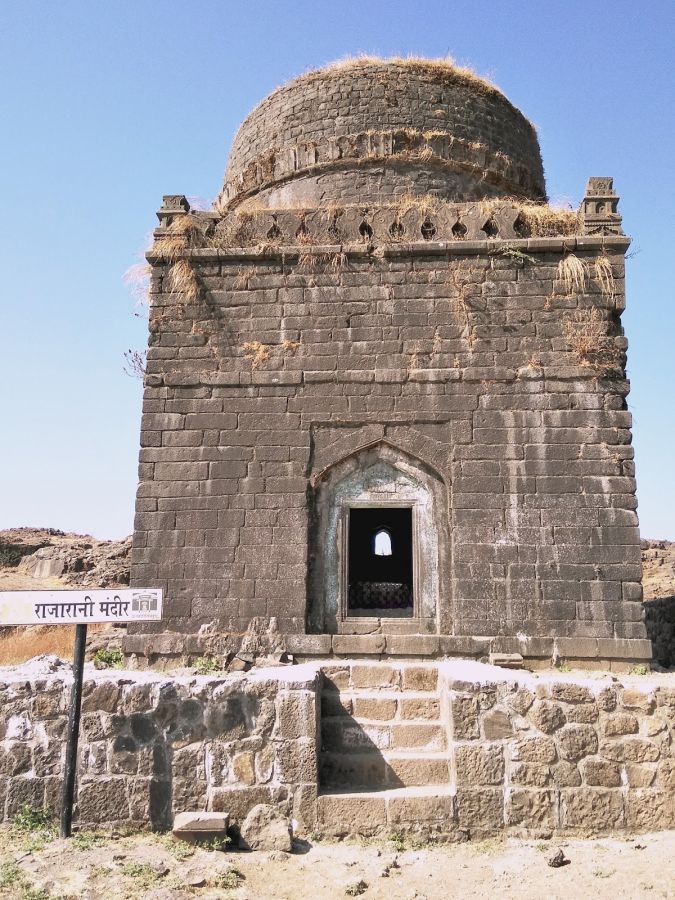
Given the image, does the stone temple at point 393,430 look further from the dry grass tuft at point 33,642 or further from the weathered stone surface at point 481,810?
the dry grass tuft at point 33,642

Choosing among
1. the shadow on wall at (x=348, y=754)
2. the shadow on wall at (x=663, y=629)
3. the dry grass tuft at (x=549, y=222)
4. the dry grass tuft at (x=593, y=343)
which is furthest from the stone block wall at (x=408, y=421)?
the shadow on wall at (x=663, y=629)

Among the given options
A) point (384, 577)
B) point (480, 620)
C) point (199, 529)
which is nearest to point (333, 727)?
point (480, 620)

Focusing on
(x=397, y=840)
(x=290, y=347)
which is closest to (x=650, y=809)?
(x=397, y=840)

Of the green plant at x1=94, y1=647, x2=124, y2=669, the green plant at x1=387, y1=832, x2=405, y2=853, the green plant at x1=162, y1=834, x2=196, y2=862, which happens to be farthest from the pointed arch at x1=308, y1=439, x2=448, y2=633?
the green plant at x1=162, y1=834, x2=196, y2=862

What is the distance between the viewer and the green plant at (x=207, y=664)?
280 inches

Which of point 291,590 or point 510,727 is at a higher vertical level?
point 291,590

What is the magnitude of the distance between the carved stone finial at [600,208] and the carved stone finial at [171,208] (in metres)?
4.75

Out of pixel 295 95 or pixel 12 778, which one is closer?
pixel 12 778

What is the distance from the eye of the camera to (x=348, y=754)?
6.04 m

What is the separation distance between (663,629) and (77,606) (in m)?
9.10

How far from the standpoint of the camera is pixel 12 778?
5.36 meters

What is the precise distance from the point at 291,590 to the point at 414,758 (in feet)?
7.27

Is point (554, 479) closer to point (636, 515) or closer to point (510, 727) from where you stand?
point (636, 515)

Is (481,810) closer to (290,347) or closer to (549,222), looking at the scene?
(290,347)
